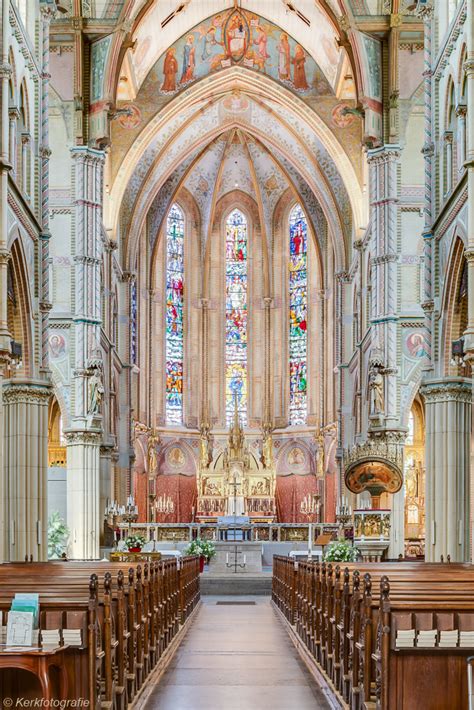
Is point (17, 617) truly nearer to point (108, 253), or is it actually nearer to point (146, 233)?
point (108, 253)

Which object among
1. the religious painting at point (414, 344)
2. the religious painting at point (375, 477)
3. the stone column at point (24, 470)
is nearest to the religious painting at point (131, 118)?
the religious painting at point (414, 344)

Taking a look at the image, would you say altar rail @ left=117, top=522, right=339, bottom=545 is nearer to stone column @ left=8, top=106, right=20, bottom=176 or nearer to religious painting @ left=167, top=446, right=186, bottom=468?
religious painting @ left=167, top=446, right=186, bottom=468

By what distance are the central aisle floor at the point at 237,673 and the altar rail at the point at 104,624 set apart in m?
0.41

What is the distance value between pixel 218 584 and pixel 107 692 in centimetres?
2190

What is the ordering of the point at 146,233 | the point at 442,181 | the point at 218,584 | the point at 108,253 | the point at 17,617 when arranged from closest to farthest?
the point at 17,617
the point at 442,181
the point at 218,584
the point at 108,253
the point at 146,233

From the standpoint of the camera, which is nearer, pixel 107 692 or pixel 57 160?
pixel 107 692

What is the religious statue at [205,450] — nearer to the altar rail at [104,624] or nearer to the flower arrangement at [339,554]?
the flower arrangement at [339,554]

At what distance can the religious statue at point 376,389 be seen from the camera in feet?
109

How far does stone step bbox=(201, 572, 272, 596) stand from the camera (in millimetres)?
31188

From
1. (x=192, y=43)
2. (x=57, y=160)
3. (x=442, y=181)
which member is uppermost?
(x=192, y=43)

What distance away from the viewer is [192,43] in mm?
41469

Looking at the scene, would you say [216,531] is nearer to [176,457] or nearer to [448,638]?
[176,457]

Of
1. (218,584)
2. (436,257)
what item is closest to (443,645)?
(436,257)

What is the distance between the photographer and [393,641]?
28.2ft
